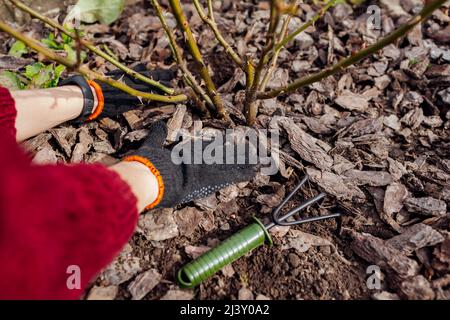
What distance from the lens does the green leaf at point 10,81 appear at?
1.67 m

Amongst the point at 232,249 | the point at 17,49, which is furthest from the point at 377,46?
the point at 17,49

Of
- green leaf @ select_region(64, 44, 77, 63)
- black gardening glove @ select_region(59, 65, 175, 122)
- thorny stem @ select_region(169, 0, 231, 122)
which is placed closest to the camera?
thorny stem @ select_region(169, 0, 231, 122)

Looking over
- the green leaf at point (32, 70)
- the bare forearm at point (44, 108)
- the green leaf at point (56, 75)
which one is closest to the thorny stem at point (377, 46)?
the bare forearm at point (44, 108)

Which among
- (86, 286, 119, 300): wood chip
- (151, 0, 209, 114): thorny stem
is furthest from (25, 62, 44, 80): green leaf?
(86, 286, 119, 300): wood chip

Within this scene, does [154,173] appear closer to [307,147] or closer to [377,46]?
[307,147]

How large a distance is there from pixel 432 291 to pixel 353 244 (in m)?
0.27

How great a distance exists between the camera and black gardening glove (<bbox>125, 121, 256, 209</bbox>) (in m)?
→ 1.37

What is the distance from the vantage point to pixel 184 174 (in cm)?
144

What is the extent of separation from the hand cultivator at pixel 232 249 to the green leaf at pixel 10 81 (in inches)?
44.5

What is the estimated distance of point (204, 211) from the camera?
56.5 inches

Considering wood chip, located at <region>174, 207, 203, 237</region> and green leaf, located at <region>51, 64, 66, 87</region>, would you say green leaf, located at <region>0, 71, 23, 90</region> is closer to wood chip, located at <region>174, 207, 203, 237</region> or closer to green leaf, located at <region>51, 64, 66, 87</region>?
green leaf, located at <region>51, 64, 66, 87</region>

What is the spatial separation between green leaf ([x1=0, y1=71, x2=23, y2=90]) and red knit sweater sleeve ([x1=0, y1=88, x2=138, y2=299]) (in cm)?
86
